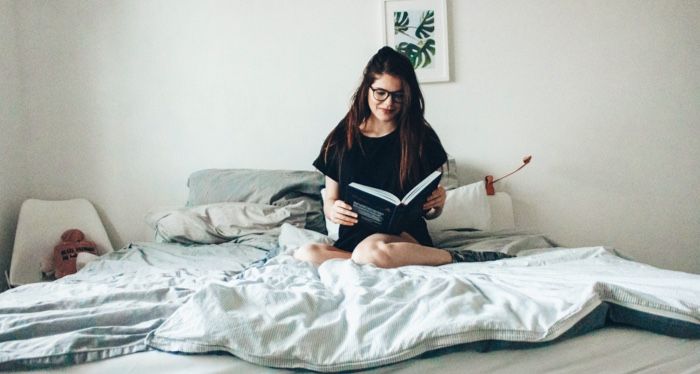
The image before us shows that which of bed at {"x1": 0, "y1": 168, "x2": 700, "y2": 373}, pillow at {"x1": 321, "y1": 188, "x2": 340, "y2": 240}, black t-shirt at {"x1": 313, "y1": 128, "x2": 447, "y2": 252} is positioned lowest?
pillow at {"x1": 321, "y1": 188, "x2": 340, "y2": 240}

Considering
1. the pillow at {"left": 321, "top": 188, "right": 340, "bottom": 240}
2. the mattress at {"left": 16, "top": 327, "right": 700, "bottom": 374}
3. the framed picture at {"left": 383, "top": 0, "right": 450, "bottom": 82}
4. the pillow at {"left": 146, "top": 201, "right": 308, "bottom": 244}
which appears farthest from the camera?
the framed picture at {"left": 383, "top": 0, "right": 450, "bottom": 82}

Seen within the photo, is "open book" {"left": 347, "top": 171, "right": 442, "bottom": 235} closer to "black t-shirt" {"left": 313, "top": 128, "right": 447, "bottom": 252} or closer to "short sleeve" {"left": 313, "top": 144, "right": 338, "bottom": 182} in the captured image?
"black t-shirt" {"left": 313, "top": 128, "right": 447, "bottom": 252}

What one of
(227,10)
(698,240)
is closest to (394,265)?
(227,10)

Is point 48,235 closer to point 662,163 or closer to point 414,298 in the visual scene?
point 414,298

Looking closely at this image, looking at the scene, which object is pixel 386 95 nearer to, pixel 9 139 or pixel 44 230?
pixel 44 230

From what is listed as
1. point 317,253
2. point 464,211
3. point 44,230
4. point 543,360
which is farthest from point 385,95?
point 44,230

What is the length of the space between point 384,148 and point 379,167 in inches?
2.6

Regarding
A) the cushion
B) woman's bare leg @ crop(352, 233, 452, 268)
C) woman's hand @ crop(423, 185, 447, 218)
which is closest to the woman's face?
woman's hand @ crop(423, 185, 447, 218)

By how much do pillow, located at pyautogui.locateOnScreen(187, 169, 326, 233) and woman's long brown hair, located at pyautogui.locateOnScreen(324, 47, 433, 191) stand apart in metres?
0.52

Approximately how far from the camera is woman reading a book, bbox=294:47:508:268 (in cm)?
182

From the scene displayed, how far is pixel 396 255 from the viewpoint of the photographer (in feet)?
5.07

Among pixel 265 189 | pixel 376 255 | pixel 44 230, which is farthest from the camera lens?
pixel 44 230

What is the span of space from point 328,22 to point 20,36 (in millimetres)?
1479

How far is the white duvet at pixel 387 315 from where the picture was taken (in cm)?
86
